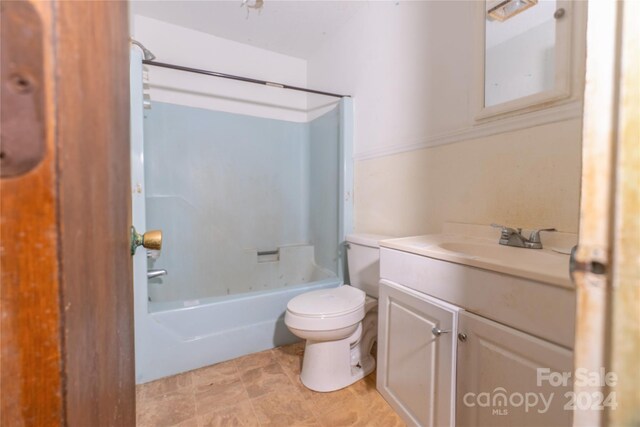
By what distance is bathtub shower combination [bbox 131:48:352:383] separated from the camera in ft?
4.96

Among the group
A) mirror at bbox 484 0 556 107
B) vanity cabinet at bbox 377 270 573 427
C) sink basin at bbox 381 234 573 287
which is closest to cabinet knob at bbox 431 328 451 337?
vanity cabinet at bbox 377 270 573 427

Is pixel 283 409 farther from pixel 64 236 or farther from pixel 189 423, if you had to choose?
pixel 64 236

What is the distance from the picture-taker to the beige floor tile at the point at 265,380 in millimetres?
1361

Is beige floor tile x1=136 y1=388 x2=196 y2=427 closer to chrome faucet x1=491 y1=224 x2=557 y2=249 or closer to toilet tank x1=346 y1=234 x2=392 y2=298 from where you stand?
toilet tank x1=346 y1=234 x2=392 y2=298

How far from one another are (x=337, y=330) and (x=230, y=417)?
58 centimetres

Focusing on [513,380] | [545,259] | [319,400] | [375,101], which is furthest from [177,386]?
[375,101]

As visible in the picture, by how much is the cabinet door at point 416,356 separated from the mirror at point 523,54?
2.84 feet

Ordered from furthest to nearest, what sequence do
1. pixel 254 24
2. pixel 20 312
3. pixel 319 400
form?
pixel 254 24
pixel 319 400
pixel 20 312

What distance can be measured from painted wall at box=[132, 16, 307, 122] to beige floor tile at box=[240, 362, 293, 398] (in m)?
1.99

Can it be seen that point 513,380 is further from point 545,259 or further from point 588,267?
point 588,267

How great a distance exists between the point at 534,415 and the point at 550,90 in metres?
1.05

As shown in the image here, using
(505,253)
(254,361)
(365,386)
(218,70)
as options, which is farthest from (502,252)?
(218,70)

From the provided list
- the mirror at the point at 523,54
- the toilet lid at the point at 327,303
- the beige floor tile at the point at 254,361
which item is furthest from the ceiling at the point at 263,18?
the beige floor tile at the point at 254,361

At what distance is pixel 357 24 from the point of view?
196cm
